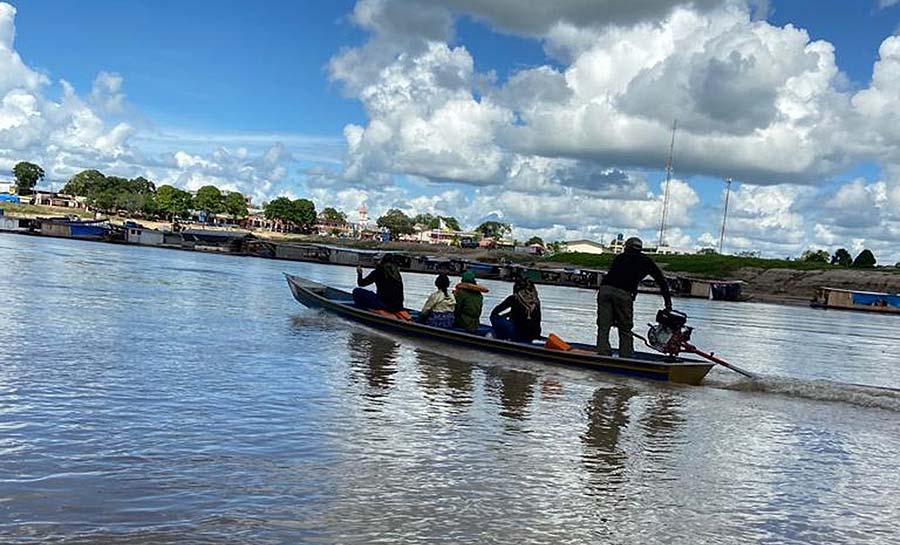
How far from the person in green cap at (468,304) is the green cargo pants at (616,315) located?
3.12 m

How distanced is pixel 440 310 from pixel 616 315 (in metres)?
4.37

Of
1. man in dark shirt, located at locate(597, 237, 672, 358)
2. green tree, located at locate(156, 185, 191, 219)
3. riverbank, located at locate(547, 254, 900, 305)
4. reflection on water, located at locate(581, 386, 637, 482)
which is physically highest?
green tree, located at locate(156, 185, 191, 219)

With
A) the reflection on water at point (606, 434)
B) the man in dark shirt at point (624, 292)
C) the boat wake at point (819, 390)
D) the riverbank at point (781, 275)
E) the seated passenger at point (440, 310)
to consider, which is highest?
the riverbank at point (781, 275)

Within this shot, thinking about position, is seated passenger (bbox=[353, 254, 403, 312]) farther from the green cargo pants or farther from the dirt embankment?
the dirt embankment

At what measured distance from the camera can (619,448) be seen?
865cm

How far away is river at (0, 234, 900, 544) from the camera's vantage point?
5.70m

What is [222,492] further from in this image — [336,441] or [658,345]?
[658,345]

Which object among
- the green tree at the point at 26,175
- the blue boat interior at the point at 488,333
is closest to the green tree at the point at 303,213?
the green tree at the point at 26,175

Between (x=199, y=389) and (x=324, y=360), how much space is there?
3880 mm

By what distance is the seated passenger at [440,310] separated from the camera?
1698 cm

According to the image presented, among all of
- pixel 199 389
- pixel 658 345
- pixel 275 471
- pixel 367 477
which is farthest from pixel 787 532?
pixel 658 345

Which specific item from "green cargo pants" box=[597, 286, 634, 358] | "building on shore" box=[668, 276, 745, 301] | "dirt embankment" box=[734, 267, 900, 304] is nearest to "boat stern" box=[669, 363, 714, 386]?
"green cargo pants" box=[597, 286, 634, 358]

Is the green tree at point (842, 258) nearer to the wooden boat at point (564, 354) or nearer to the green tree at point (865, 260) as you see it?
the green tree at point (865, 260)

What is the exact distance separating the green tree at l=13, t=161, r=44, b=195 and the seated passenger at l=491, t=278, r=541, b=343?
207016 mm
